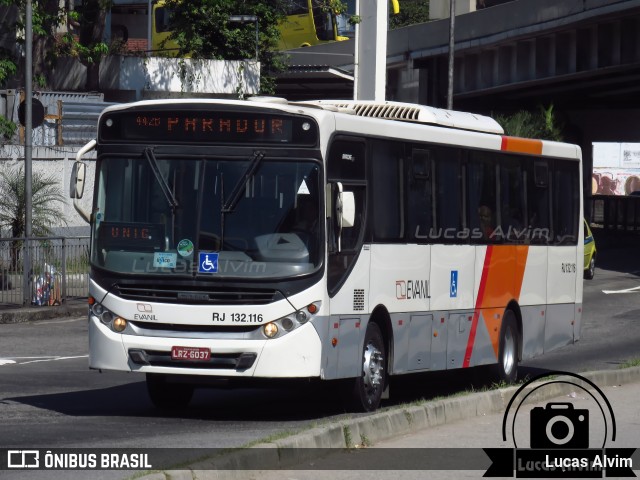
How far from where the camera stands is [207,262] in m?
11.7

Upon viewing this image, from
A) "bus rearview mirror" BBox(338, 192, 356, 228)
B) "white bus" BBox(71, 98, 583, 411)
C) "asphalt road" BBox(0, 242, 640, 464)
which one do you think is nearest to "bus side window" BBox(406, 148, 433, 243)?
"white bus" BBox(71, 98, 583, 411)

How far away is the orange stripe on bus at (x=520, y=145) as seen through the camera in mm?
15859

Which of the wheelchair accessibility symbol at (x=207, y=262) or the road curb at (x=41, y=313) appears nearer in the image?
the wheelchair accessibility symbol at (x=207, y=262)

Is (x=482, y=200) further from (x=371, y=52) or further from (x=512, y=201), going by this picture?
(x=371, y=52)

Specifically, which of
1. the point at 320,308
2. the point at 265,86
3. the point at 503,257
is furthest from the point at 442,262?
the point at 265,86

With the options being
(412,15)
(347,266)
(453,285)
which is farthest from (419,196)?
(412,15)

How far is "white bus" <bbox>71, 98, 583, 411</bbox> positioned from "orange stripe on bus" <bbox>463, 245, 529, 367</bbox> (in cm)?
139

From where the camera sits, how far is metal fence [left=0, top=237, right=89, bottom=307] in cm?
2445

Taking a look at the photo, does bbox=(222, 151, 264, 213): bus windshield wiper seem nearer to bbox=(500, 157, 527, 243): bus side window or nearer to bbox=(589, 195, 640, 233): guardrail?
bbox=(500, 157, 527, 243): bus side window

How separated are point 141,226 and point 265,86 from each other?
30955mm

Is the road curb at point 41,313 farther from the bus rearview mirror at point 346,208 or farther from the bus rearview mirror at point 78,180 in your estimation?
the bus rearview mirror at point 346,208

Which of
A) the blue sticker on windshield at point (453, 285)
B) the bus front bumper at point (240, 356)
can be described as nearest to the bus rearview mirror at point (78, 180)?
the bus front bumper at point (240, 356)

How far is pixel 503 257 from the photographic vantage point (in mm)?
15688

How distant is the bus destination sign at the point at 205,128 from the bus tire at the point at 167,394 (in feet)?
7.64
